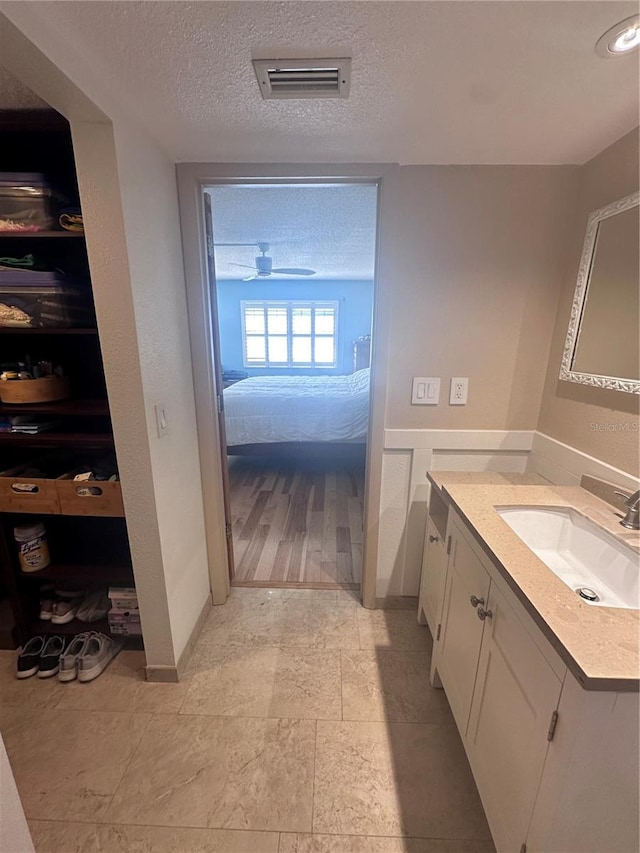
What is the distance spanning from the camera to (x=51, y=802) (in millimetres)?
1109

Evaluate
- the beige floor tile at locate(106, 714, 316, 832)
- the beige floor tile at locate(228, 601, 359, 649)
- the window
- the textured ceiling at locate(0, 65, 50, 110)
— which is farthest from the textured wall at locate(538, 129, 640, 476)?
the window

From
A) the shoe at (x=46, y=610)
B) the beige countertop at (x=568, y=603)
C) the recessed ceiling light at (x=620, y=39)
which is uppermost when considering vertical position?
the recessed ceiling light at (x=620, y=39)

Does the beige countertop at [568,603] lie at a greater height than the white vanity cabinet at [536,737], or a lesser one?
greater

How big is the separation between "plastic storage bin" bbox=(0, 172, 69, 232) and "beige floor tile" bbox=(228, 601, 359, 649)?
1962 millimetres

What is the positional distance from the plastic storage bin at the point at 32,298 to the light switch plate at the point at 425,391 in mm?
1501

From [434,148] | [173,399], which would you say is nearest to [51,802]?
[173,399]

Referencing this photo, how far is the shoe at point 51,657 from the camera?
1516mm

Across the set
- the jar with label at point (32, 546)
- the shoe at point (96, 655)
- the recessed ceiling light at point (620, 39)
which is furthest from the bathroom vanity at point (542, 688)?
the jar with label at point (32, 546)

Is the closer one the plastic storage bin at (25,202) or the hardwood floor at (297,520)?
the plastic storage bin at (25,202)

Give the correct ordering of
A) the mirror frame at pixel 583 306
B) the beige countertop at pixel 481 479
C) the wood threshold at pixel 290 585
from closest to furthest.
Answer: the mirror frame at pixel 583 306
the beige countertop at pixel 481 479
the wood threshold at pixel 290 585

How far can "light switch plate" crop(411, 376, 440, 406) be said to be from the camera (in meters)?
1.66

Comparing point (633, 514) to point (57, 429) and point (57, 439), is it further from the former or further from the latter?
point (57, 429)

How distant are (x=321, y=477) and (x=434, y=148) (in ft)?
9.36

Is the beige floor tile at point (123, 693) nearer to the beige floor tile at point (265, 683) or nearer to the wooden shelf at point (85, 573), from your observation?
the beige floor tile at point (265, 683)
